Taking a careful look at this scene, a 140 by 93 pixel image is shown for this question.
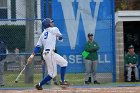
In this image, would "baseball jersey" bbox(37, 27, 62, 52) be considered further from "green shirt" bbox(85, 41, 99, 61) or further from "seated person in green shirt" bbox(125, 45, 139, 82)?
"seated person in green shirt" bbox(125, 45, 139, 82)

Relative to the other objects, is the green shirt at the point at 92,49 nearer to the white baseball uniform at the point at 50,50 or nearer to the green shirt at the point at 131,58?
the green shirt at the point at 131,58

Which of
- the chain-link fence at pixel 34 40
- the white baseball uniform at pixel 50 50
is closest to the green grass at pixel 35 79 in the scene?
the chain-link fence at pixel 34 40

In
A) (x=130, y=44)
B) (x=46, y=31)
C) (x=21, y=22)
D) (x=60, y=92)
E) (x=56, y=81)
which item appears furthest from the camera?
(x=130, y=44)

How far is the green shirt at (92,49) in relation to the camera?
62.1 feet

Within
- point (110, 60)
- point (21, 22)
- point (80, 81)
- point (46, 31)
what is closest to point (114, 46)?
point (110, 60)

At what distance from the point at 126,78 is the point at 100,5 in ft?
9.06

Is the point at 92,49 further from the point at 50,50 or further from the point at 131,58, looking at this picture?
the point at 50,50

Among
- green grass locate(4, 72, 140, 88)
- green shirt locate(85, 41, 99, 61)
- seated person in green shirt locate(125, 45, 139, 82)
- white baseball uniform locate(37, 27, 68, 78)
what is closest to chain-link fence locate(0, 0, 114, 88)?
green grass locate(4, 72, 140, 88)

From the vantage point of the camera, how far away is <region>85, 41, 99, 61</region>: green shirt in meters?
18.9

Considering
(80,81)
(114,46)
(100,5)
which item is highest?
(100,5)

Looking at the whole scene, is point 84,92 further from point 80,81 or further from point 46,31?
point 80,81

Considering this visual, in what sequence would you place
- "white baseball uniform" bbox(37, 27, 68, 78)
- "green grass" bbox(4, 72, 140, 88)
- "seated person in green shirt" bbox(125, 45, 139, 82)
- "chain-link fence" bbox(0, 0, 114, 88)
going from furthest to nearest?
"seated person in green shirt" bbox(125, 45, 139, 82) → "chain-link fence" bbox(0, 0, 114, 88) → "green grass" bbox(4, 72, 140, 88) → "white baseball uniform" bbox(37, 27, 68, 78)

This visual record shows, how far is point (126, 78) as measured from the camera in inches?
782

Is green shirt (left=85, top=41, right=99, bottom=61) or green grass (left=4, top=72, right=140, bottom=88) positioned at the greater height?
green shirt (left=85, top=41, right=99, bottom=61)
